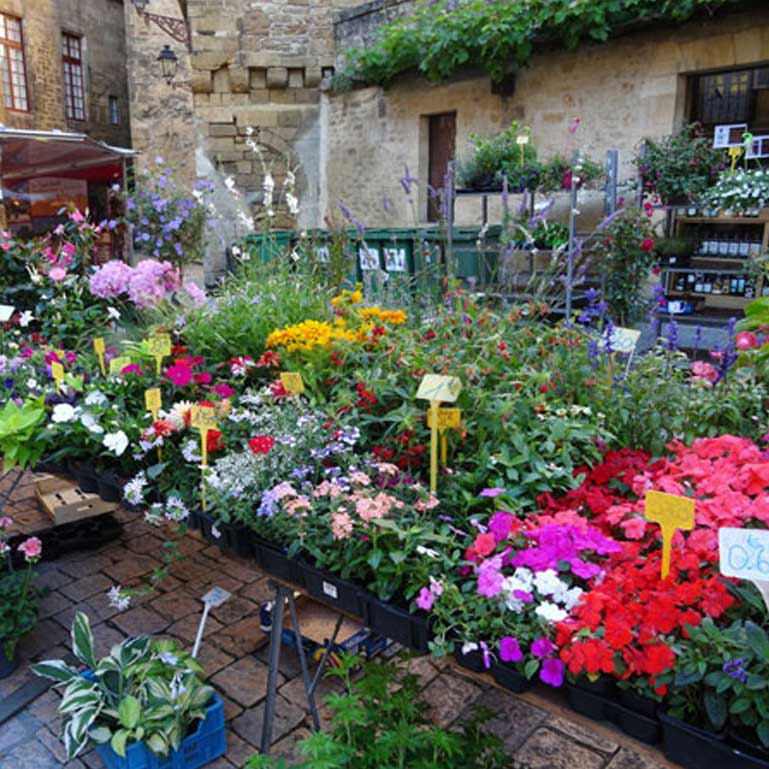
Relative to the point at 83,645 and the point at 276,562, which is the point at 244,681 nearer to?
the point at 83,645

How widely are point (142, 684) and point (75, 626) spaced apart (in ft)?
1.04

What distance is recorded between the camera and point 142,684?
226 centimetres

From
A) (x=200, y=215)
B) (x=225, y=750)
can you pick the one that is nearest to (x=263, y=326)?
(x=225, y=750)

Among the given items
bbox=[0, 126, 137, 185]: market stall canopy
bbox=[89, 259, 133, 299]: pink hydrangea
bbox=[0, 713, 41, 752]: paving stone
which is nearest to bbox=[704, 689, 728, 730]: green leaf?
bbox=[0, 713, 41, 752]: paving stone

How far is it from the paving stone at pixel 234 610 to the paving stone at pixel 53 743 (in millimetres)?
815

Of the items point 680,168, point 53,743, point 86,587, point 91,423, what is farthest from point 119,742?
point 680,168

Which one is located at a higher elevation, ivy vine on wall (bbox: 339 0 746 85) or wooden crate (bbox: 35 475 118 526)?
ivy vine on wall (bbox: 339 0 746 85)

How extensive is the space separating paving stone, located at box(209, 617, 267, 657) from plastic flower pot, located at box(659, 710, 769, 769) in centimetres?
202

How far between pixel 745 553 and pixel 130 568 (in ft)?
10.0

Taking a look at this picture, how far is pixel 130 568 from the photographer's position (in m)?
3.57

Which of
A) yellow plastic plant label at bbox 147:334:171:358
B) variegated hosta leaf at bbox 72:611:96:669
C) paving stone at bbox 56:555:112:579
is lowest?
paving stone at bbox 56:555:112:579

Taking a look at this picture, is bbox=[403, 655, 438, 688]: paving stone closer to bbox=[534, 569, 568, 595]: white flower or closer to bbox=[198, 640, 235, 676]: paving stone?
bbox=[198, 640, 235, 676]: paving stone

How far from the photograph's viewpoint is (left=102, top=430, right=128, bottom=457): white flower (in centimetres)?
229

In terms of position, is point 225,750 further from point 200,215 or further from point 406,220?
point 406,220
